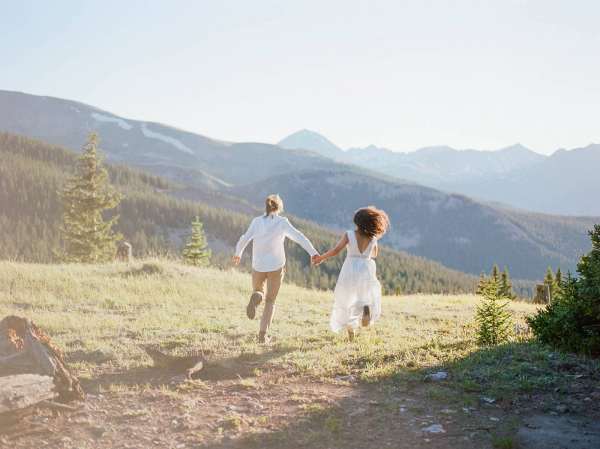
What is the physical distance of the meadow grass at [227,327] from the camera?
6.85 meters

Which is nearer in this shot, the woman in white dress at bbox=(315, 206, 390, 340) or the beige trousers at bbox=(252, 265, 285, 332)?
the woman in white dress at bbox=(315, 206, 390, 340)

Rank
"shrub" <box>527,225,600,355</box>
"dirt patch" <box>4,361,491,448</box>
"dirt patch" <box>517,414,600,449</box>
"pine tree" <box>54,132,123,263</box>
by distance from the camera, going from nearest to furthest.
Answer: "dirt patch" <box>517,414,600,449</box> → "dirt patch" <box>4,361,491,448</box> → "shrub" <box>527,225,600,355</box> → "pine tree" <box>54,132,123,263</box>

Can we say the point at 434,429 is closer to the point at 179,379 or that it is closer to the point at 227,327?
the point at 179,379

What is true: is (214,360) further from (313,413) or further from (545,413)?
(545,413)

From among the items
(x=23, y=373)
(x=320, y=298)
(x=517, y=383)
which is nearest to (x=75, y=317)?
(x=23, y=373)

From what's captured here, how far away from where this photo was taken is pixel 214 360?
23.3 feet

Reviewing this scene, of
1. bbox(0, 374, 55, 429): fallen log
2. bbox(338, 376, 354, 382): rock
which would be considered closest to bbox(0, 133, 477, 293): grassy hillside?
bbox(338, 376, 354, 382): rock

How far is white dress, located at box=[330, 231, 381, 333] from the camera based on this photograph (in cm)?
788

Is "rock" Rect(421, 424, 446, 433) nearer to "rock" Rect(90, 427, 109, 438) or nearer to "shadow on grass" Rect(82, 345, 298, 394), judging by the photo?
"shadow on grass" Rect(82, 345, 298, 394)

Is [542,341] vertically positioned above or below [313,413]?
above

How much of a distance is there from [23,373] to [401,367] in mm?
5204

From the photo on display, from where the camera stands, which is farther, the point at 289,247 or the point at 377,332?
the point at 289,247

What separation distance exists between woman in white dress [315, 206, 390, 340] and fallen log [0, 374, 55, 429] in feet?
15.4

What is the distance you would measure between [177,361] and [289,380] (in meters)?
1.80
